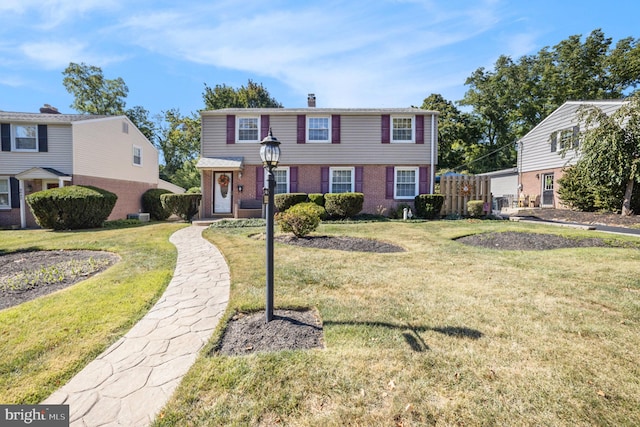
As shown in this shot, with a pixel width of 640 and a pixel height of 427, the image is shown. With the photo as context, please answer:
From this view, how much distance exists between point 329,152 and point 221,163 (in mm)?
5110

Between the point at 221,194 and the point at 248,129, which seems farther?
the point at 221,194

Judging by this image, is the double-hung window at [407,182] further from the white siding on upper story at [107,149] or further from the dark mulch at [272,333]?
the white siding on upper story at [107,149]

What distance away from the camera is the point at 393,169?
1329 centimetres

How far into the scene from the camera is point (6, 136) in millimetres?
13266

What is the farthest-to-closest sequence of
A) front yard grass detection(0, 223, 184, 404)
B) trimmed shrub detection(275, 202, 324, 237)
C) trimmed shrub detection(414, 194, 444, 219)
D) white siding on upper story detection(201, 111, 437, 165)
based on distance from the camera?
1. white siding on upper story detection(201, 111, 437, 165)
2. trimmed shrub detection(414, 194, 444, 219)
3. trimmed shrub detection(275, 202, 324, 237)
4. front yard grass detection(0, 223, 184, 404)

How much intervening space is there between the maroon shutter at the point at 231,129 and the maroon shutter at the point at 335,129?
4762 mm

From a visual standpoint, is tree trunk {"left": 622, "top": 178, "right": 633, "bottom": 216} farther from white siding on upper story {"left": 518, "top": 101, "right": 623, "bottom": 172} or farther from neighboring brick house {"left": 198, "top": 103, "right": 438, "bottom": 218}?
neighboring brick house {"left": 198, "top": 103, "right": 438, "bottom": 218}

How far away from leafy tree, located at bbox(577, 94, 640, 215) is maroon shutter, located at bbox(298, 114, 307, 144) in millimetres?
12305

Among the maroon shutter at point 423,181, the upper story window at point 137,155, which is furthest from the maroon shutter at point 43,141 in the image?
the maroon shutter at point 423,181

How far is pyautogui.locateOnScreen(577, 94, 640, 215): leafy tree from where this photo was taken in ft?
34.4

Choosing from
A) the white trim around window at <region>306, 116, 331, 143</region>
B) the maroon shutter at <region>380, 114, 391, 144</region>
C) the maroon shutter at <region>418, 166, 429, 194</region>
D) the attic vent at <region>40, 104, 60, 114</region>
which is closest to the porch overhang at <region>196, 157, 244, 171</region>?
the white trim around window at <region>306, 116, 331, 143</region>

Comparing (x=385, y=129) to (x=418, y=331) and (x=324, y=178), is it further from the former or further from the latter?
(x=418, y=331)

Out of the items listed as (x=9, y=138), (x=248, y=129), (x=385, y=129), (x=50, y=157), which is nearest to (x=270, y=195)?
(x=248, y=129)

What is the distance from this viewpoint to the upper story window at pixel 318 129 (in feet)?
43.4
